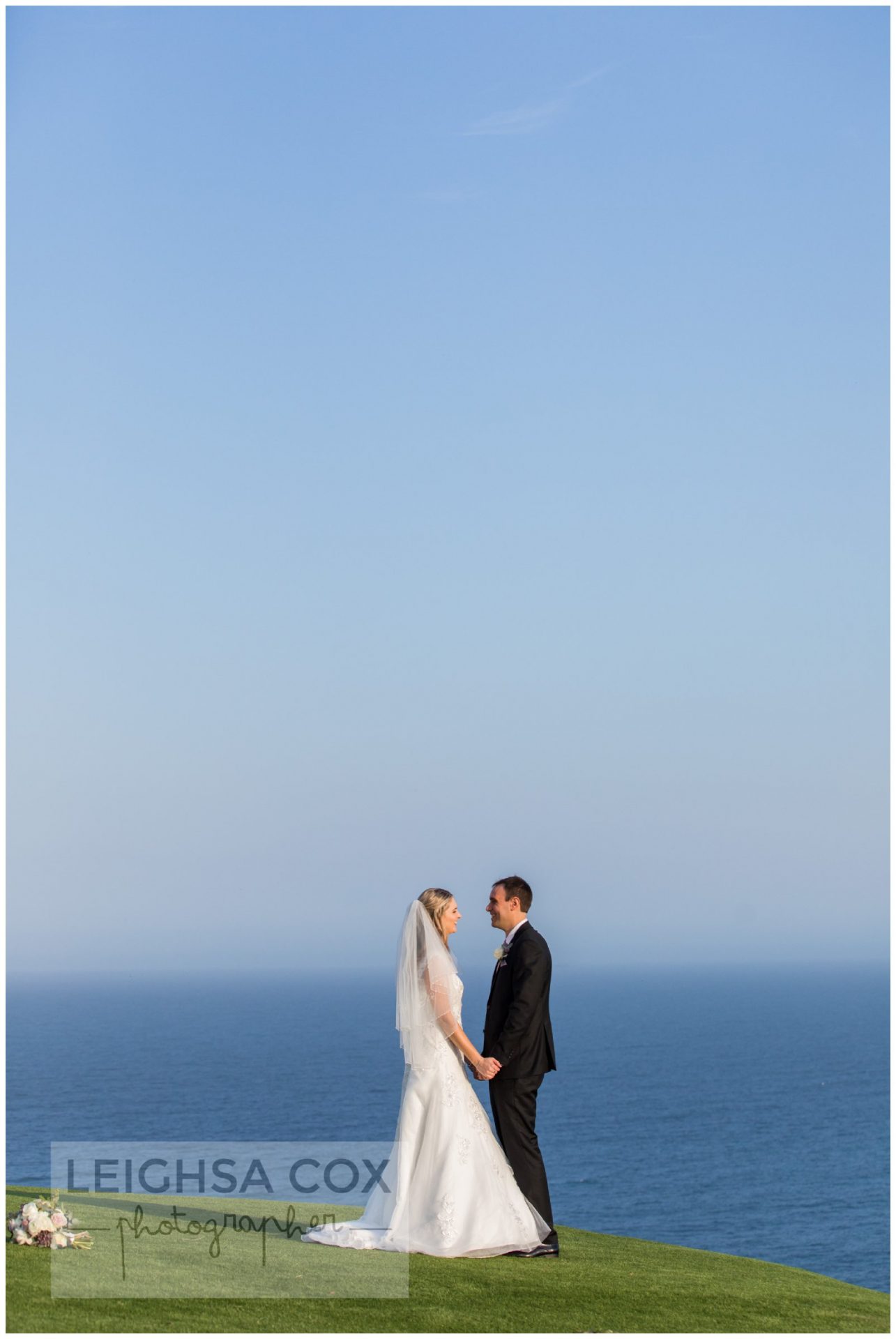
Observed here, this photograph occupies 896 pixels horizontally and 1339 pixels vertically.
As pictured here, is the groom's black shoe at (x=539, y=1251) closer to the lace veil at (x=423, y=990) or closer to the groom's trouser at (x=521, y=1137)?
the groom's trouser at (x=521, y=1137)

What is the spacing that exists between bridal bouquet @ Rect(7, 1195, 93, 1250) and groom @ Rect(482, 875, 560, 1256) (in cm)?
330

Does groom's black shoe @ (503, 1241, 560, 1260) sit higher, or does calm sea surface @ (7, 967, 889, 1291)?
groom's black shoe @ (503, 1241, 560, 1260)

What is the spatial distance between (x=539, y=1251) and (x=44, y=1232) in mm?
3781

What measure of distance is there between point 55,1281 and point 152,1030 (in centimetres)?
19104

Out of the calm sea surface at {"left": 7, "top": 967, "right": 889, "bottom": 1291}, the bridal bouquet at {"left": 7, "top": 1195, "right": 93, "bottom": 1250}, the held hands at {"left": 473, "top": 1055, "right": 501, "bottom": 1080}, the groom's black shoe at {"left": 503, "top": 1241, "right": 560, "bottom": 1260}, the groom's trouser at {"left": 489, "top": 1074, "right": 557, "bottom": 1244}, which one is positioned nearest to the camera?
the bridal bouquet at {"left": 7, "top": 1195, "right": 93, "bottom": 1250}

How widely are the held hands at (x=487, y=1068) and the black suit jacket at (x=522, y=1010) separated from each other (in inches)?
3.9

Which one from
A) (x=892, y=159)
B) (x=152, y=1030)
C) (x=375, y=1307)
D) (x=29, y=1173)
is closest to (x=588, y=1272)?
(x=375, y=1307)

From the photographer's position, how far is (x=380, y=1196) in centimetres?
1022

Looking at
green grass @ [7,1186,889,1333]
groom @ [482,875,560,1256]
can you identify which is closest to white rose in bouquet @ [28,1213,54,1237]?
green grass @ [7,1186,889,1333]

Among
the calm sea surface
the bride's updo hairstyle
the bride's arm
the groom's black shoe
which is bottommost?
the calm sea surface

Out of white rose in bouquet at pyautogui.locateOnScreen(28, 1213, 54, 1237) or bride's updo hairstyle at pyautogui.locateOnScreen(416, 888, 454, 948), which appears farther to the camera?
bride's updo hairstyle at pyautogui.locateOnScreen(416, 888, 454, 948)

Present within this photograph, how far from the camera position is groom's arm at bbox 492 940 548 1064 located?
1070cm

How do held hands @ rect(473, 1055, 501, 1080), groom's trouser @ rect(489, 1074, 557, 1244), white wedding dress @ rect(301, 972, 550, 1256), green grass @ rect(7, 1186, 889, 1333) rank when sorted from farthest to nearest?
groom's trouser @ rect(489, 1074, 557, 1244), held hands @ rect(473, 1055, 501, 1080), white wedding dress @ rect(301, 972, 550, 1256), green grass @ rect(7, 1186, 889, 1333)

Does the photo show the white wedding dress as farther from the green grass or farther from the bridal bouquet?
the bridal bouquet
